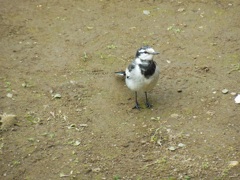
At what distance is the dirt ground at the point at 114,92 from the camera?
18.4ft

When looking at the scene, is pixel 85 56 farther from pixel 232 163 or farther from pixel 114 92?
pixel 232 163

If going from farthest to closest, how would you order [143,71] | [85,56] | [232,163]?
[85,56] < [143,71] < [232,163]

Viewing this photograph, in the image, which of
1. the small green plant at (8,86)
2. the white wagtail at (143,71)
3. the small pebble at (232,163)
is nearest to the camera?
the small pebble at (232,163)

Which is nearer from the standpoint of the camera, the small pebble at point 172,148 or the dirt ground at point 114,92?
the dirt ground at point 114,92

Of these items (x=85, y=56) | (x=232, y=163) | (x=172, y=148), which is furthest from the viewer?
(x=85, y=56)

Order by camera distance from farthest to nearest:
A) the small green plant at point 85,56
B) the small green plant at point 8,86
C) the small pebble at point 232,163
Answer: the small green plant at point 85,56
the small green plant at point 8,86
the small pebble at point 232,163

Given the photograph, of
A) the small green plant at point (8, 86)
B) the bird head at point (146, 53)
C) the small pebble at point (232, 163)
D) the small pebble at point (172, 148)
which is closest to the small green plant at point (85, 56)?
the small green plant at point (8, 86)

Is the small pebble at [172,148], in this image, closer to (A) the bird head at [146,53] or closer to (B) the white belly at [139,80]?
(B) the white belly at [139,80]

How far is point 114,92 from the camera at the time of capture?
6988 millimetres

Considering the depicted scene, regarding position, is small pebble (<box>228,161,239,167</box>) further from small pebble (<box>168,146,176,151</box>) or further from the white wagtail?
the white wagtail

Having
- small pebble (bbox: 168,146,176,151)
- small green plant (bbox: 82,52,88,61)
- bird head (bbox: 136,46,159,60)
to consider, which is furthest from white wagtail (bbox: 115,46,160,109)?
small green plant (bbox: 82,52,88,61)

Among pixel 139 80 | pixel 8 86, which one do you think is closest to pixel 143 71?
pixel 139 80

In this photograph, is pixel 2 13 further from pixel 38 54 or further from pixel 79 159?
pixel 79 159

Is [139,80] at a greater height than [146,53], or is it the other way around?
[146,53]
